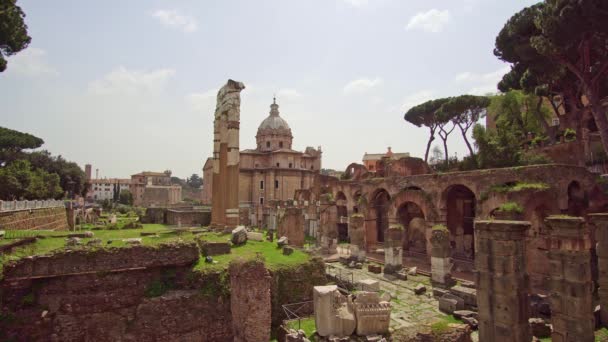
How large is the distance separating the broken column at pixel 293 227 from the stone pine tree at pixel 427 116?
1726cm

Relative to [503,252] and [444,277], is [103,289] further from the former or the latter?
[444,277]

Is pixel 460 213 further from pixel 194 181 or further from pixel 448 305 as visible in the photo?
pixel 194 181

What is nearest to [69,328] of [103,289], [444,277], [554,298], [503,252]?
[103,289]

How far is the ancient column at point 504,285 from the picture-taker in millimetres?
5895

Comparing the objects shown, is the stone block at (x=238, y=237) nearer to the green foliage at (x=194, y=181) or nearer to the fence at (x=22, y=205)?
the fence at (x=22, y=205)

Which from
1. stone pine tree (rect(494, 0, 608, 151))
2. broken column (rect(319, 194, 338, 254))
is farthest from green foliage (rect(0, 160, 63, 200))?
stone pine tree (rect(494, 0, 608, 151))

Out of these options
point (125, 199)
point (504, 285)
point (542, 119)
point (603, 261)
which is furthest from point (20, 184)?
point (125, 199)

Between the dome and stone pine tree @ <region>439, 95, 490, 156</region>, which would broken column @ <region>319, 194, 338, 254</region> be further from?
the dome

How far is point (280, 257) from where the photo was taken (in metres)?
9.88

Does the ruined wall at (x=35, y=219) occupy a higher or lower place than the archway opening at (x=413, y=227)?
higher

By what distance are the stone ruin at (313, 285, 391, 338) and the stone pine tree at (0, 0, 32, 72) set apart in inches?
585

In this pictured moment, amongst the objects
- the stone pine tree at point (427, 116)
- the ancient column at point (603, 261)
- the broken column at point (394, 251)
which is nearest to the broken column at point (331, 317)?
the ancient column at point (603, 261)

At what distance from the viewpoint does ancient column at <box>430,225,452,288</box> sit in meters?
12.6

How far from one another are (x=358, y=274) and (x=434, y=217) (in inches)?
210
